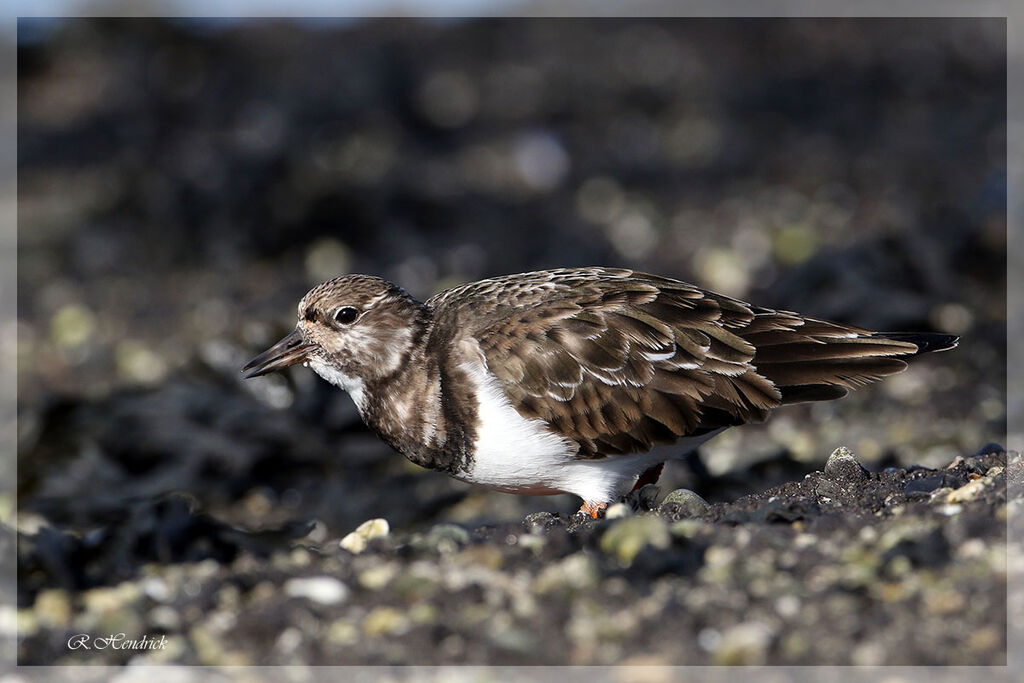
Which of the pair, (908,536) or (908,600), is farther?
(908,536)

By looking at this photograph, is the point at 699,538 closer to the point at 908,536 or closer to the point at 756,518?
the point at 756,518

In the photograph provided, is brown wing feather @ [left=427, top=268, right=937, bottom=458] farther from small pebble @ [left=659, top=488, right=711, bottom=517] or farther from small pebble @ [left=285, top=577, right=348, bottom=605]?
small pebble @ [left=285, top=577, right=348, bottom=605]

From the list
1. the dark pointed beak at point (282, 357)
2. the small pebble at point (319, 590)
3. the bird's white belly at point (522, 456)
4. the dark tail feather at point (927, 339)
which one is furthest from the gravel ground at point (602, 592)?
the dark pointed beak at point (282, 357)

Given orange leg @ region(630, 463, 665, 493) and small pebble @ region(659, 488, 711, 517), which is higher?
small pebble @ region(659, 488, 711, 517)

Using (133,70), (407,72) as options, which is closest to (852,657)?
(407,72)

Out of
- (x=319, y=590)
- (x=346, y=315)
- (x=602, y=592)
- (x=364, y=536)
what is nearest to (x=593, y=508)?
(x=364, y=536)

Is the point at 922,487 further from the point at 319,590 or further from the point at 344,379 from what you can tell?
the point at 344,379
